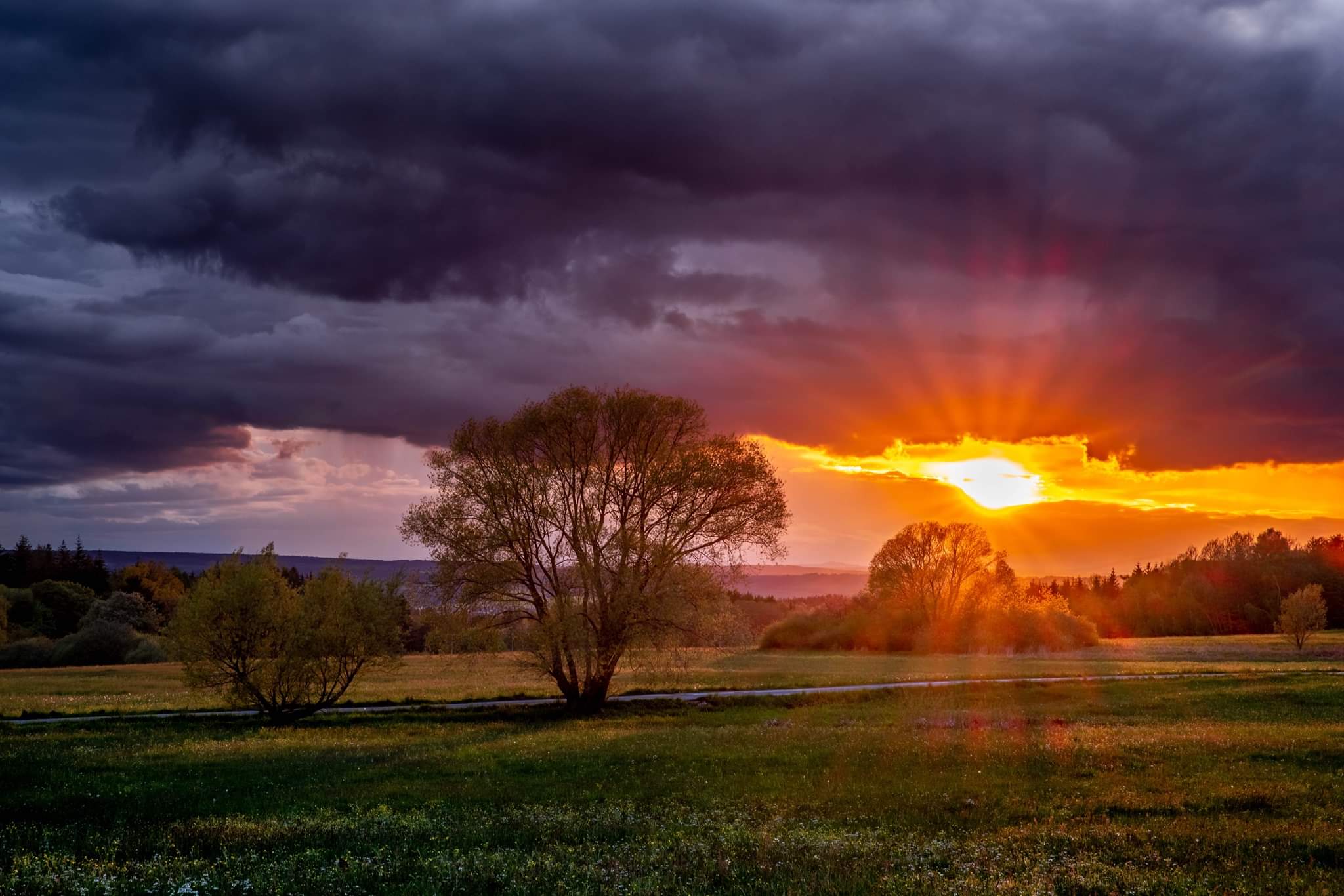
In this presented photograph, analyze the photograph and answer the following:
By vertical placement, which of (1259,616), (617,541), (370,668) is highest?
(617,541)

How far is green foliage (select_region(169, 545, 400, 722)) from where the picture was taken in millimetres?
38438

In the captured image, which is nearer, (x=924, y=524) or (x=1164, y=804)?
(x=1164, y=804)

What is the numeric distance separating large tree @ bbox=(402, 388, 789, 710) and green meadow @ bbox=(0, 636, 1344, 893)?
4582mm

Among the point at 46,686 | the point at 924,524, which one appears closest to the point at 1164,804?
the point at 46,686

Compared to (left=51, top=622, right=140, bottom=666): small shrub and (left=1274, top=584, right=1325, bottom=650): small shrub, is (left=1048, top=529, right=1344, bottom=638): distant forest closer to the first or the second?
(left=1274, top=584, right=1325, bottom=650): small shrub

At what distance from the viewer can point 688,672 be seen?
6475cm

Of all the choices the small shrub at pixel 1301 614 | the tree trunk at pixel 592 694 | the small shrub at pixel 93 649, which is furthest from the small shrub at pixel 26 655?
the small shrub at pixel 1301 614

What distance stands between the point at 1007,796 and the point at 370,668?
3165cm

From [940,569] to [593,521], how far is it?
8067 centimetres

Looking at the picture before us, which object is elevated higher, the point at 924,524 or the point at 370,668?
the point at 924,524

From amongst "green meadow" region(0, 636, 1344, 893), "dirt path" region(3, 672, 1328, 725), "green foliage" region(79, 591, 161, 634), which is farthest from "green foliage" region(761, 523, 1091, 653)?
"green foliage" region(79, 591, 161, 634)

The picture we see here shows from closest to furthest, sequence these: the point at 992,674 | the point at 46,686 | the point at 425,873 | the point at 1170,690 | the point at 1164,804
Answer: the point at 425,873 < the point at 1164,804 < the point at 1170,690 < the point at 46,686 < the point at 992,674

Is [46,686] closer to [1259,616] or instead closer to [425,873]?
[425,873]

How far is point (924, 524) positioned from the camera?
116 m
